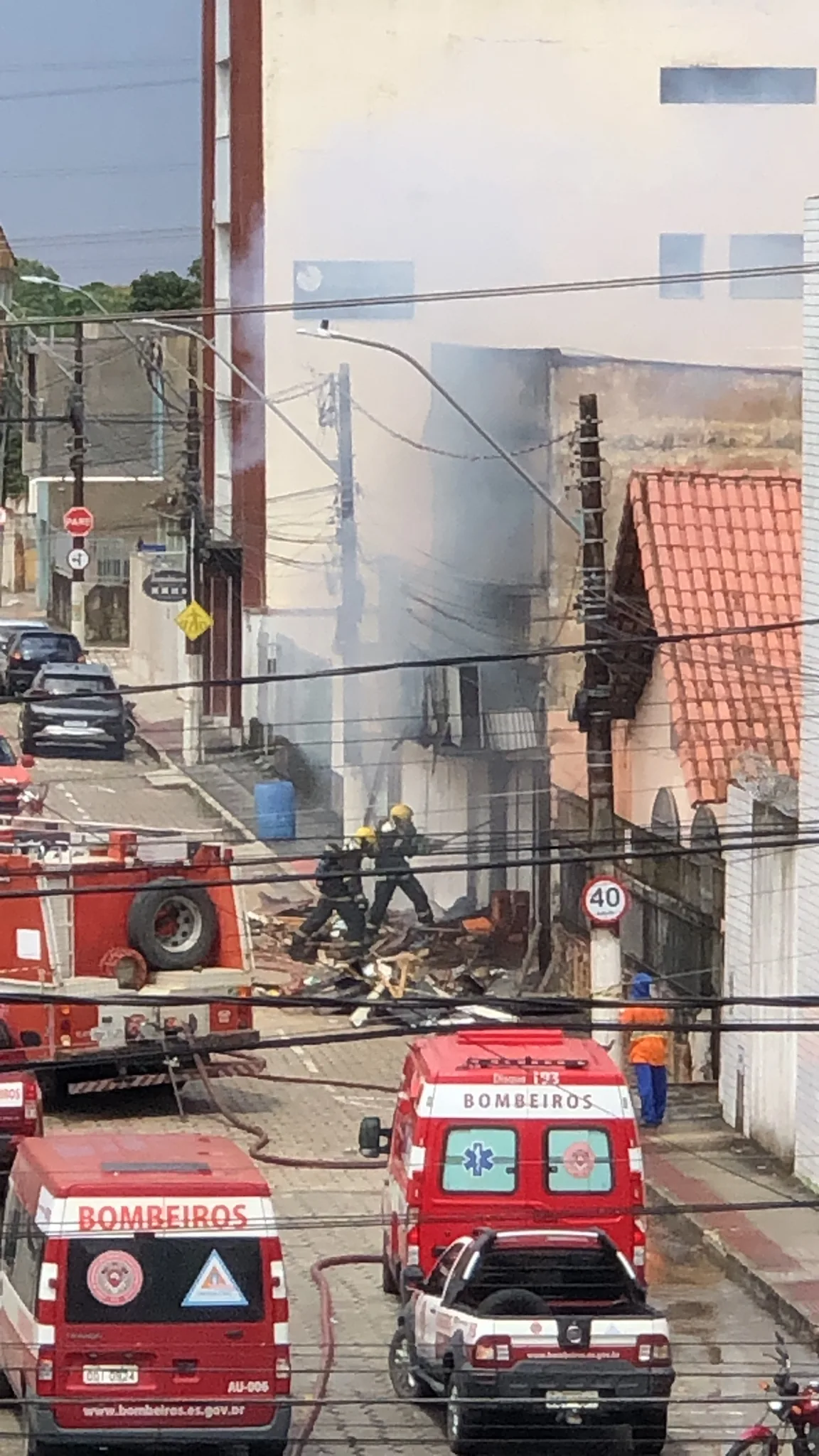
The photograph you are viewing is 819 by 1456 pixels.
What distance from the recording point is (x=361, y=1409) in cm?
1431

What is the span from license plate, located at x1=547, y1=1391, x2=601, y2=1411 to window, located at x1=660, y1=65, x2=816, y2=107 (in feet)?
131

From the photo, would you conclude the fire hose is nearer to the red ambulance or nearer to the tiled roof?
the red ambulance

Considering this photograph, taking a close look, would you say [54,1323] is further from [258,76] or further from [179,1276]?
[258,76]

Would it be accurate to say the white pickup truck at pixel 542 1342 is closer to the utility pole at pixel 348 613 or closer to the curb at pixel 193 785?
the curb at pixel 193 785

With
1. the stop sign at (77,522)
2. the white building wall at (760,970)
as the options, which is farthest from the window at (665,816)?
the stop sign at (77,522)

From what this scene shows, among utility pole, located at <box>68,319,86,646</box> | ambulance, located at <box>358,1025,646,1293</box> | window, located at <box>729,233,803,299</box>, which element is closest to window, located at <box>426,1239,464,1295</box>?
ambulance, located at <box>358,1025,646,1293</box>

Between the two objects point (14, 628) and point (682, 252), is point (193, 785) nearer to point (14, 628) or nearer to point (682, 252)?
point (682, 252)

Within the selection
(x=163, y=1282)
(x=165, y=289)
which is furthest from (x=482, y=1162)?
(x=165, y=289)

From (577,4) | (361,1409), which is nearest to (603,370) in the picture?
(577,4)

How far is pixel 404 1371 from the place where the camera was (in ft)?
46.3

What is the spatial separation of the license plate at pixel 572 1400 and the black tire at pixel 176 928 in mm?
9448

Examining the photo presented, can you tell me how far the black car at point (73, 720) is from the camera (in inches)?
1732

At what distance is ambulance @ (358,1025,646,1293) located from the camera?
49.7 ft

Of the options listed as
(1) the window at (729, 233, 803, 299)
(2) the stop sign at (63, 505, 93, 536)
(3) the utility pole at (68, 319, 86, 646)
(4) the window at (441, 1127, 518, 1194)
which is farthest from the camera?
(3) the utility pole at (68, 319, 86, 646)
